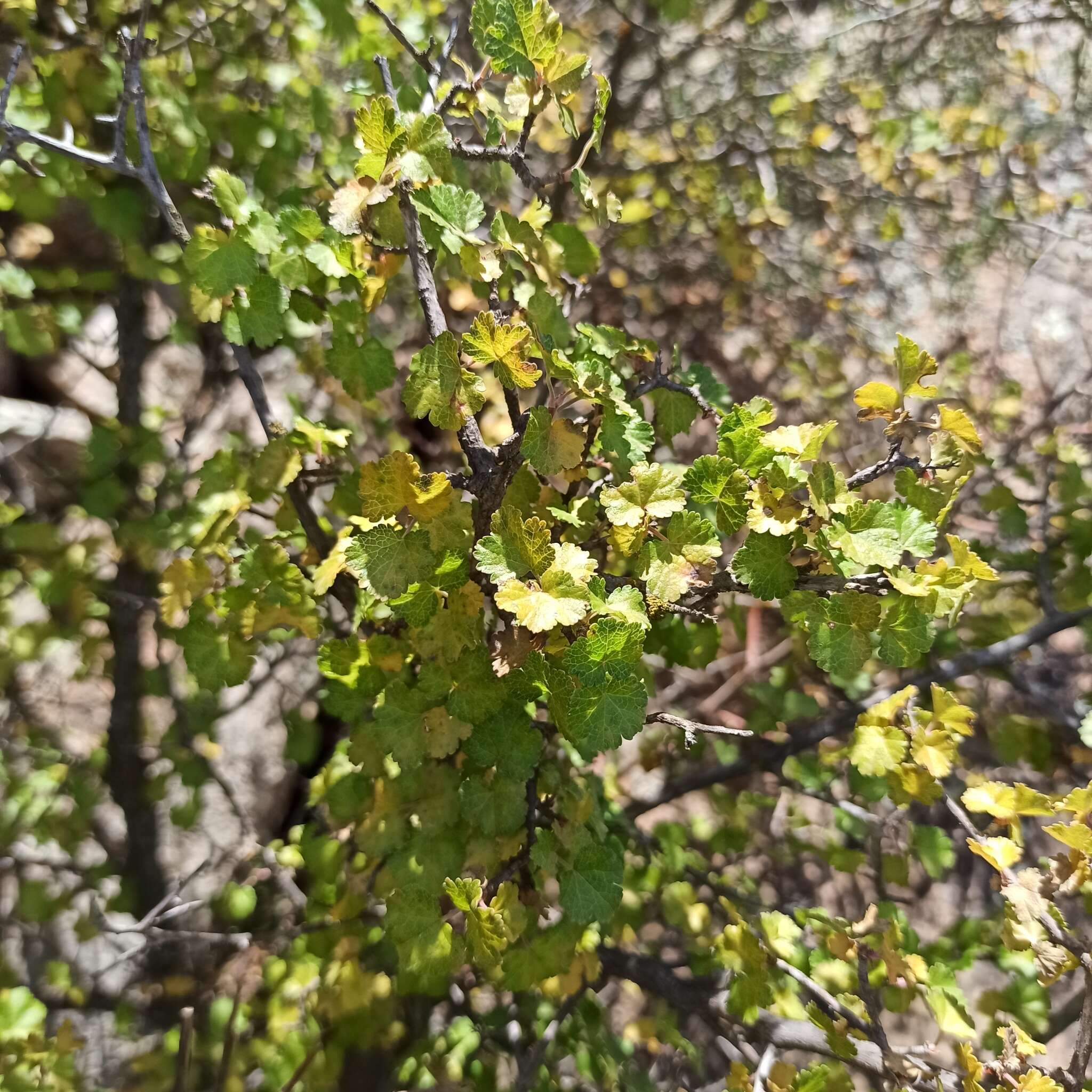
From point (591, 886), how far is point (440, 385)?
60 cm

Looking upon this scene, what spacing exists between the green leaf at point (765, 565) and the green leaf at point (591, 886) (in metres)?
0.40

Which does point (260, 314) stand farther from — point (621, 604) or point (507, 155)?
point (621, 604)

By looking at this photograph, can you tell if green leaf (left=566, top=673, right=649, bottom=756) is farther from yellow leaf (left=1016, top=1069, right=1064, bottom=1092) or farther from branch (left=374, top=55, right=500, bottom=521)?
yellow leaf (left=1016, top=1069, right=1064, bottom=1092)

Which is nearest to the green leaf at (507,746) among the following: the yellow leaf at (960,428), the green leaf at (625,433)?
the green leaf at (625,433)

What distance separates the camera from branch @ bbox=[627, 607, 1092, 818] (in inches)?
54.2

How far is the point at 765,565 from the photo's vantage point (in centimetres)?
72

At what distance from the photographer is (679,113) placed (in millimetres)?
2498

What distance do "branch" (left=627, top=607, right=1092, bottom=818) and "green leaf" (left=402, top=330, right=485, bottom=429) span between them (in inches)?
38.9

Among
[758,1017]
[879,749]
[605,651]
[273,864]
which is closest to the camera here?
[605,651]

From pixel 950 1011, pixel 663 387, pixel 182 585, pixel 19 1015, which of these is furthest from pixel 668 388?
pixel 19 1015

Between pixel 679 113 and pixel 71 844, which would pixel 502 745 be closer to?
pixel 71 844

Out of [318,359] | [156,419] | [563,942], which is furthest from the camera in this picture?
[156,419]

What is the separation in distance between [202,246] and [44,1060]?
157 centimetres

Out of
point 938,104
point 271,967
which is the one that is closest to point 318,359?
point 271,967
